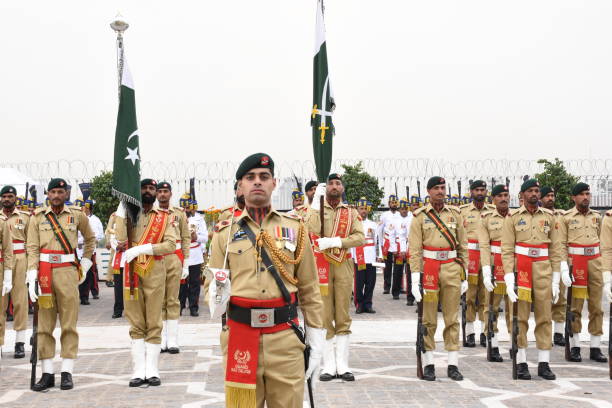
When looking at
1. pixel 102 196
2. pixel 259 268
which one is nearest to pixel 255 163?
pixel 259 268

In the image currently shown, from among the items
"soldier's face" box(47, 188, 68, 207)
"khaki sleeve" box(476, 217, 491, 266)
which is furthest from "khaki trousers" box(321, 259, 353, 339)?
"soldier's face" box(47, 188, 68, 207)

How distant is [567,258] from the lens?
9.06 metres

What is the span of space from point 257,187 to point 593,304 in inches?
261

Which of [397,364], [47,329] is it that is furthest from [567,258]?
[47,329]

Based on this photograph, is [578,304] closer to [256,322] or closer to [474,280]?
[474,280]

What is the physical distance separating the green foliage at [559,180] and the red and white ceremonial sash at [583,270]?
47.1 ft

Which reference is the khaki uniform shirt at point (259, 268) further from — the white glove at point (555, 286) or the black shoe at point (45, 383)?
the white glove at point (555, 286)

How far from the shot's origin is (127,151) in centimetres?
780

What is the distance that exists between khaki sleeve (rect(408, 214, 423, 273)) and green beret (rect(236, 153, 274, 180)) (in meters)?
3.94

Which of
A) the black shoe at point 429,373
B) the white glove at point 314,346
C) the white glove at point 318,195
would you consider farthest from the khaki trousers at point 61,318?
the white glove at point 314,346

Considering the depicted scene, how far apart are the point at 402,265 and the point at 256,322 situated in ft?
41.4

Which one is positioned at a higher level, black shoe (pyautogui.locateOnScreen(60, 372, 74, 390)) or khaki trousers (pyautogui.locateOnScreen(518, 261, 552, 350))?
khaki trousers (pyautogui.locateOnScreen(518, 261, 552, 350))

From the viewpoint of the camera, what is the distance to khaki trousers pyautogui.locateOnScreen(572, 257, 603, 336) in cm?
899

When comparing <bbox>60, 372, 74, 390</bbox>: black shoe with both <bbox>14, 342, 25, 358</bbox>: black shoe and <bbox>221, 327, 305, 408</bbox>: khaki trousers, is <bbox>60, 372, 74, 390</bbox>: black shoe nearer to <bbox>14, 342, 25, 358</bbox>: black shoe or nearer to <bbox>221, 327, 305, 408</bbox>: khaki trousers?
<bbox>14, 342, 25, 358</bbox>: black shoe
